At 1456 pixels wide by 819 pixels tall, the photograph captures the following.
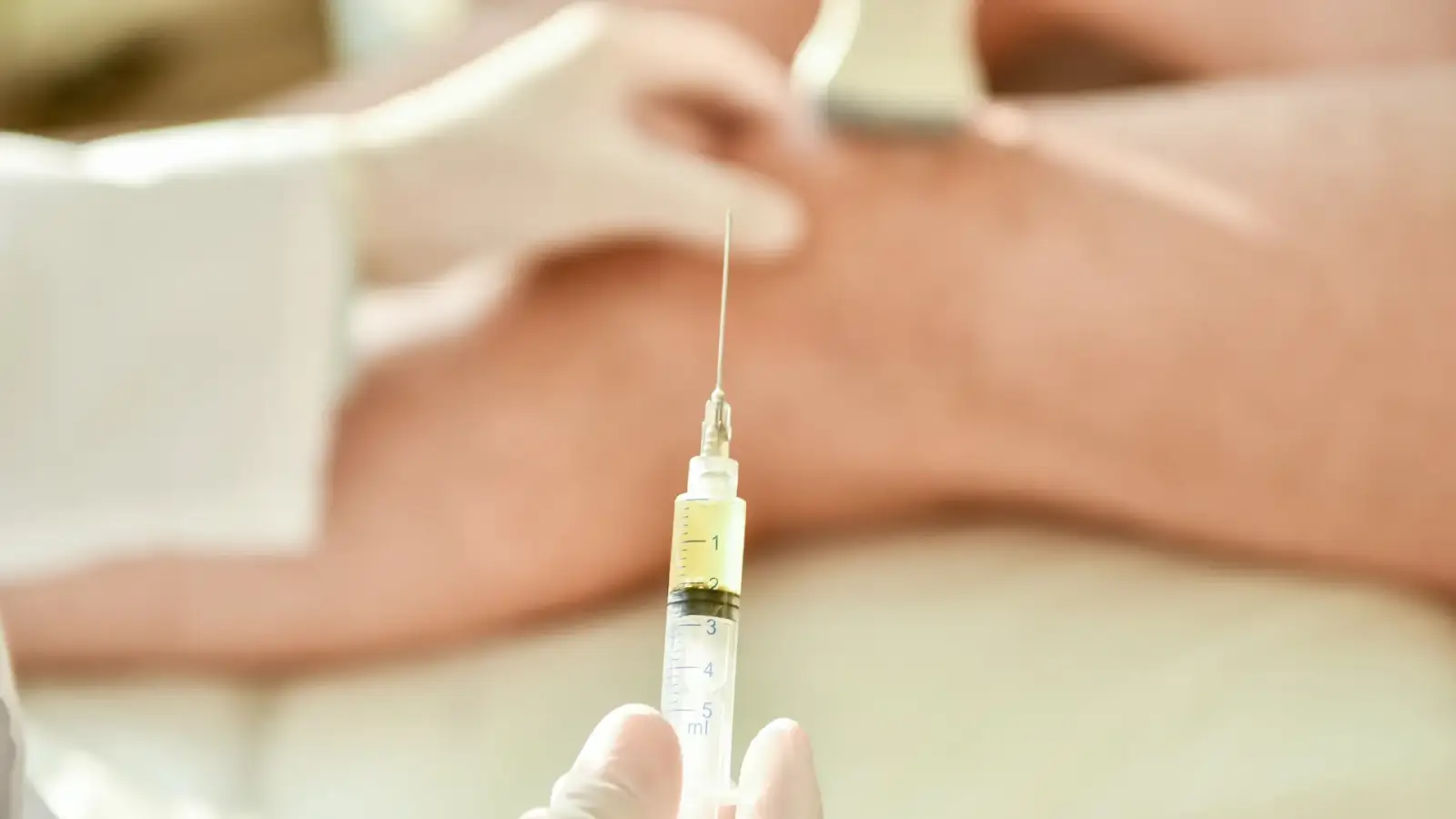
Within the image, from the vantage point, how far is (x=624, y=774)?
A: 1.39 ft

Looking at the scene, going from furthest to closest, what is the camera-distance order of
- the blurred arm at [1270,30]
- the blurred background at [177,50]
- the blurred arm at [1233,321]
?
the blurred background at [177,50] → the blurred arm at [1270,30] → the blurred arm at [1233,321]

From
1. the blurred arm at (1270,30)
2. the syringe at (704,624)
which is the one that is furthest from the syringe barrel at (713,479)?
the blurred arm at (1270,30)

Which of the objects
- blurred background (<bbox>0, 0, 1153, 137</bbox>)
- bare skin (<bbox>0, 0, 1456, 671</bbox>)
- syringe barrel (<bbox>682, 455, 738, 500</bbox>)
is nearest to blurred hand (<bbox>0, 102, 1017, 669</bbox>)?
bare skin (<bbox>0, 0, 1456, 671</bbox>)

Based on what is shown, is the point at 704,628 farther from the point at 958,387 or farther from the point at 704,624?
the point at 958,387

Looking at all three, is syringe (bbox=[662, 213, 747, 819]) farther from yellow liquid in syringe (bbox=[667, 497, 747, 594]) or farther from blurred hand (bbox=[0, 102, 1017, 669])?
blurred hand (bbox=[0, 102, 1017, 669])

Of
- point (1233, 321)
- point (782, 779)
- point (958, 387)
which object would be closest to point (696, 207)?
point (958, 387)

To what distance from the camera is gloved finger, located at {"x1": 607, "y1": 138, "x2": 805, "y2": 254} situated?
760 mm

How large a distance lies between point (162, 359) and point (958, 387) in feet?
1.44

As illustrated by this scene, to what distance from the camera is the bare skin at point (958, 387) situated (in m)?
0.71

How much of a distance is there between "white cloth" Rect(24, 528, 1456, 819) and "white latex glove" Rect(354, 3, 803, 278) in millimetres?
215

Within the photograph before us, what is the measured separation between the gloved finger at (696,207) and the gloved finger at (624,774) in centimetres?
38

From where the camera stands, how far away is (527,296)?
0.78m

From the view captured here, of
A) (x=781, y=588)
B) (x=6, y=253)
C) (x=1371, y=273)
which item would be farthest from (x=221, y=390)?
(x=1371, y=273)

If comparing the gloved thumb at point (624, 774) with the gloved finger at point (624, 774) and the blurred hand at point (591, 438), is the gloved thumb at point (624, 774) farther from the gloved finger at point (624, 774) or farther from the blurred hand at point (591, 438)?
the blurred hand at point (591, 438)
